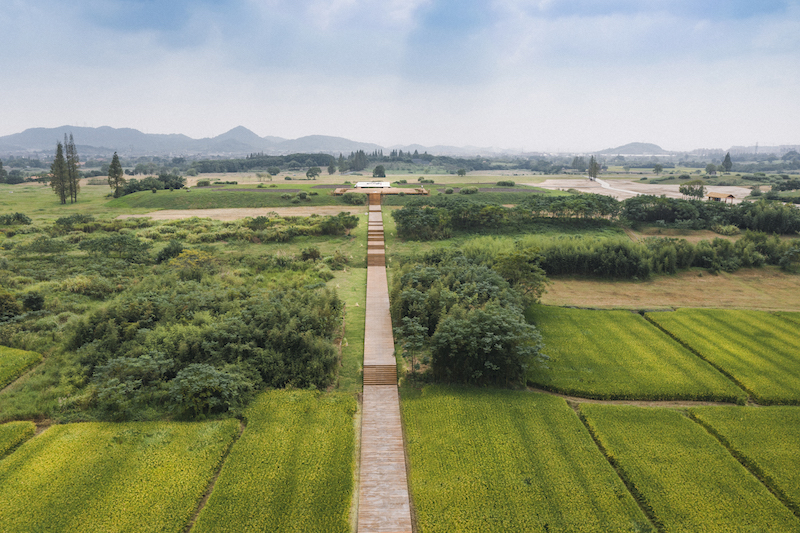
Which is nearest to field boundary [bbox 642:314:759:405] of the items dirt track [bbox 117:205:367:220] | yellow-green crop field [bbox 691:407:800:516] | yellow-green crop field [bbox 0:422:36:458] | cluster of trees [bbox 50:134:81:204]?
yellow-green crop field [bbox 691:407:800:516]

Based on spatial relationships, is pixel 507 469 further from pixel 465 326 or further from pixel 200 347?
pixel 200 347

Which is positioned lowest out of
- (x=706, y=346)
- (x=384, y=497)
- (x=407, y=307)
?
(x=384, y=497)

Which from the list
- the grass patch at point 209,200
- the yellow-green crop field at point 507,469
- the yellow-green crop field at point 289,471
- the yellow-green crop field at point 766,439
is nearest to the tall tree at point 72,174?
the grass patch at point 209,200

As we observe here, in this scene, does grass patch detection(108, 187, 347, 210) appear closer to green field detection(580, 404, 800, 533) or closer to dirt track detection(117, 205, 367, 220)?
dirt track detection(117, 205, 367, 220)

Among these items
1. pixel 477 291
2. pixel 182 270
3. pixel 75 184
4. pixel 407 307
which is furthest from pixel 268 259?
pixel 75 184

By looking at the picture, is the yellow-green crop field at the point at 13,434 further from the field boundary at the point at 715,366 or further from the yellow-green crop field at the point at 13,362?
the field boundary at the point at 715,366

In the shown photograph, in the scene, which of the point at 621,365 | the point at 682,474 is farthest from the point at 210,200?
the point at 682,474

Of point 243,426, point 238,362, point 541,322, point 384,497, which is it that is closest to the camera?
point 384,497

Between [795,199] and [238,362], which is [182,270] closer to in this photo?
[238,362]
